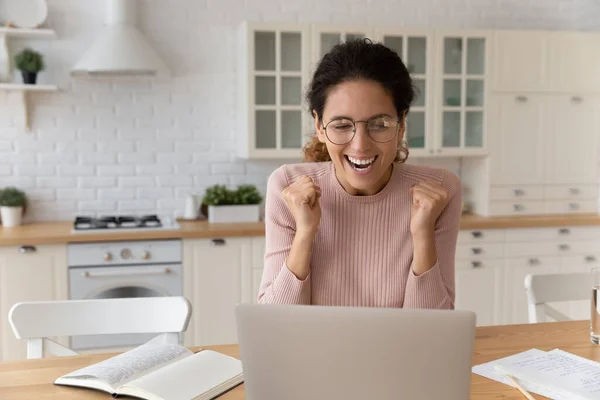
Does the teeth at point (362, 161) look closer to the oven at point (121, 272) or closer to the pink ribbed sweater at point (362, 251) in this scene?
the pink ribbed sweater at point (362, 251)

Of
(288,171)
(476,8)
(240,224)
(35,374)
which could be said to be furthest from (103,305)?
(476,8)

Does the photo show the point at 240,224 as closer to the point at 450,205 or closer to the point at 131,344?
the point at 131,344

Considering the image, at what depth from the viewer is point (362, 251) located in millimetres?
1742

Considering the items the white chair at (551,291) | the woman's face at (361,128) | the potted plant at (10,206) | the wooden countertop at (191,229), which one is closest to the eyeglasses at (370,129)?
the woman's face at (361,128)

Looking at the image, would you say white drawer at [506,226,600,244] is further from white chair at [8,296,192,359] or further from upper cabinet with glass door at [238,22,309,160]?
white chair at [8,296,192,359]

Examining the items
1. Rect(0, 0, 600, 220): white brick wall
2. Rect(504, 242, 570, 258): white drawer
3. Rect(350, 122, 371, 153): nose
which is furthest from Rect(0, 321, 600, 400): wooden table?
Rect(0, 0, 600, 220): white brick wall

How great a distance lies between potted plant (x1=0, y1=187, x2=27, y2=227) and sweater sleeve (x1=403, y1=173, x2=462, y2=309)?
277 centimetres

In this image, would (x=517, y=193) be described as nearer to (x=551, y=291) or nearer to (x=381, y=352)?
(x=551, y=291)

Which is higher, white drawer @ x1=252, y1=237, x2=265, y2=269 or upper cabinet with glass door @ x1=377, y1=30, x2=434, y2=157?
upper cabinet with glass door @ x1=377, y1=30, x2=434, y2=157

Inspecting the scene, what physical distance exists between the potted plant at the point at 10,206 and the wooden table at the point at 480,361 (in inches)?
92.5

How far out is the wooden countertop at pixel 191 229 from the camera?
3418 millimetres

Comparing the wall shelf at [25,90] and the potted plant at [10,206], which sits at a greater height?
the wall shelf at [25,90]

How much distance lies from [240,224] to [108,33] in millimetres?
1276

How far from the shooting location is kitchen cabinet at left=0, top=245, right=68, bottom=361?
341 centimetres
